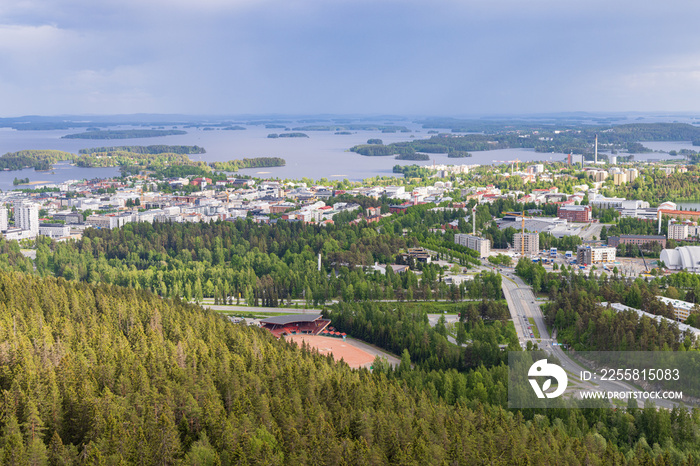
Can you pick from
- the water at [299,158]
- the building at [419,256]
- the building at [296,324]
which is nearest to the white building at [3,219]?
the water at [299,158]

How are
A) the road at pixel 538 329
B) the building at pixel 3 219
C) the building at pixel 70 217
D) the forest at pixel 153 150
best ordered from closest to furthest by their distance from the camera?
1. the road at pixel 538 329
2. the building at pixel 3 219
3. the building at pixel 70 217
4. the forest at pixel 153 150

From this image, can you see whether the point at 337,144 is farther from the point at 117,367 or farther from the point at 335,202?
the point at 117,367

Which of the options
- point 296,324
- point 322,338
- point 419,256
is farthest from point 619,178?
point 322,338

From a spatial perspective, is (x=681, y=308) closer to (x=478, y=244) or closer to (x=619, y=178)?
(x=478, y=244)

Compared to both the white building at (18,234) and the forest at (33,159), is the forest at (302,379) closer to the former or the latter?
the white building at (18,234)

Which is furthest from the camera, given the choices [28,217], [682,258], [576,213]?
[576,213]

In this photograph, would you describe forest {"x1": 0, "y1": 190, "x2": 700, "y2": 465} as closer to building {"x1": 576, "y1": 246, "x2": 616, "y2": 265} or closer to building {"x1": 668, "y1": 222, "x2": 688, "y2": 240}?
building {"x1": 576, "y1": 246, "x2": 616, "y2": 265}

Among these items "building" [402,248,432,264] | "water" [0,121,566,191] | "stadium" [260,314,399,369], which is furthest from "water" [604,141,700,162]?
"stadium" [260,314,399,369]
